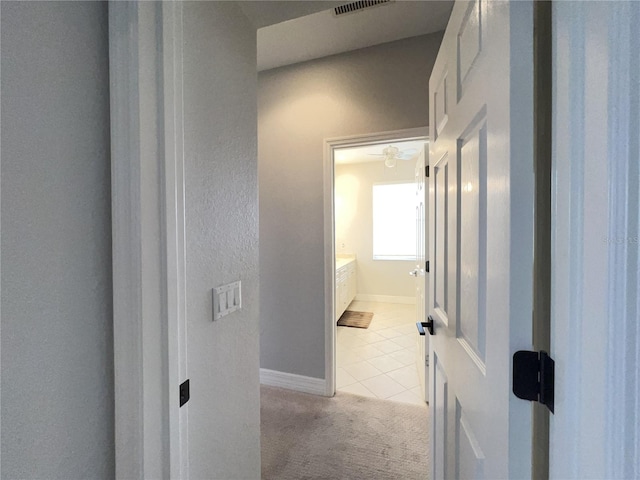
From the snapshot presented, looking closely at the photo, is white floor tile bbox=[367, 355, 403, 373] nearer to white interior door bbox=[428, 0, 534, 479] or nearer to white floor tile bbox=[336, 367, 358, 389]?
white floor tile bbox=[336, 367, 358, 389]

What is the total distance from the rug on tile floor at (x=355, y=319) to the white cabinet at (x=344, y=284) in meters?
0.13

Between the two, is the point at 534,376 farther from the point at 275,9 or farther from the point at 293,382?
the point at 293,382

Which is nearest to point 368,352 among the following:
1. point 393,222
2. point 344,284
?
point 344,284

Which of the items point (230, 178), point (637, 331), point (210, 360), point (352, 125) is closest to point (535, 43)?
point (637, 331)

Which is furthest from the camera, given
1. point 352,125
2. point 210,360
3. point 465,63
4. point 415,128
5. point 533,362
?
point 352,125

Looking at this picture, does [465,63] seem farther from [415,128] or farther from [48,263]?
[415,128]

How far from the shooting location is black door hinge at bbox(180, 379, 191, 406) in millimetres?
755

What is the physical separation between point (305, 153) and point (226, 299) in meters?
1.64

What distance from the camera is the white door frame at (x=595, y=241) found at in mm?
344

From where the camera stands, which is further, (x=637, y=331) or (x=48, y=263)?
(x=48, y=263)

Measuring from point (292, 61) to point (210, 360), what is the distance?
237cm

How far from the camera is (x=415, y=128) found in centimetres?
208

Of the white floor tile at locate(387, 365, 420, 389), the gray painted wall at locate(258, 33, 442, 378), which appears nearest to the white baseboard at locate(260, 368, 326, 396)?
the gray painted wall at locate(258, 33, 442, 378)

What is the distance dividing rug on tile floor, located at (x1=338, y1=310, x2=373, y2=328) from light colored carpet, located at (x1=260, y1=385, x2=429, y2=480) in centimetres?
182
